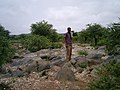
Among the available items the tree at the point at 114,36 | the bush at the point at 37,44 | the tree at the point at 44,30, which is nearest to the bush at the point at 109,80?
the tree at the point at 114,36

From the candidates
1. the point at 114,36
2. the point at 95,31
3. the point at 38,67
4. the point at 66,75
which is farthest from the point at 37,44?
the point at 114,36

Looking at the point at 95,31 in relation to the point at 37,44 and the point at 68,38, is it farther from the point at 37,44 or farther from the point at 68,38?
the point at 68,38

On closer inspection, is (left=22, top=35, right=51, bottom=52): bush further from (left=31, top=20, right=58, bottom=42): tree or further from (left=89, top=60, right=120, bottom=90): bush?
(left=89, top=60, right=120, bottom=90): bush

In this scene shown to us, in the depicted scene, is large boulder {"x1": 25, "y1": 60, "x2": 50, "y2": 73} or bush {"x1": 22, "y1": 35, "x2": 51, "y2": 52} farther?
bush {"x1": 22, "y1": 35, "x2": 51, "y2": 52}

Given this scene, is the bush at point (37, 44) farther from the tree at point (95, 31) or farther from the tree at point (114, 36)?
the tree at point (114, 36)

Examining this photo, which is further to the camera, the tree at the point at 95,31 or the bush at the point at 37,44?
the tree at the point at 95,31

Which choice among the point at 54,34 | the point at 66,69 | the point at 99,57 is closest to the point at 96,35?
the point at 54,34

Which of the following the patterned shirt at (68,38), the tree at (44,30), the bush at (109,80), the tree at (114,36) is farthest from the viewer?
the tree at (44,30)

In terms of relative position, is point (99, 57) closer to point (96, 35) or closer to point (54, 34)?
point (96, 35)

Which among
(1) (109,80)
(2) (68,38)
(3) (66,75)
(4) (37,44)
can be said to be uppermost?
(2) (68,38)

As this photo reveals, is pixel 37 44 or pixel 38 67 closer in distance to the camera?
pixel 38 67

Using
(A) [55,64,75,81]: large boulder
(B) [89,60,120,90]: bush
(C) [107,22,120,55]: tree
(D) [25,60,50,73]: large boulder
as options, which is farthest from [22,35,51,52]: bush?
(B) [89,60,120,90]: bush

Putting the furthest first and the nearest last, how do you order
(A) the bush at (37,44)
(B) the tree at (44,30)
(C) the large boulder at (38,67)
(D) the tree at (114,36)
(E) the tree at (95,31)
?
1. (B) the tree at (44,30)
2. (E) the tree at (95,31)
3. (A) the bush at (37,44)
4. (C) the large boulder at (38,67)
5. (D) the tree at (114,36)

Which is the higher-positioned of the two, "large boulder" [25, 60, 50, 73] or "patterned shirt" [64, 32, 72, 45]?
A: "patterned shirt" [64, 32, 72, 45]
